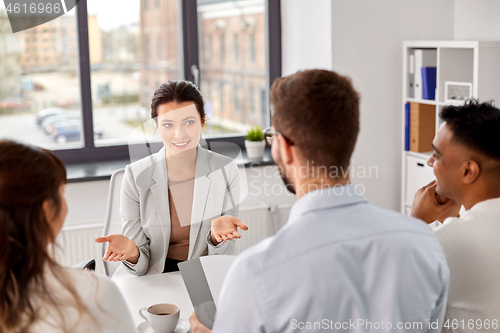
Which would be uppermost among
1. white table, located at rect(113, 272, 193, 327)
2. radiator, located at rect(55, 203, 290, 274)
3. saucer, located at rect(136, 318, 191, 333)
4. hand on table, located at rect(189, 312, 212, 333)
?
hand on table, located at rect(189, 312, 212, 333)

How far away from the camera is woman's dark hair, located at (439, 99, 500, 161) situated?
3.89 ft

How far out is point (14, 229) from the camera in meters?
0.86

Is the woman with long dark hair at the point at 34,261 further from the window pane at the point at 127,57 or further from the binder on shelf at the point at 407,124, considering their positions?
the binder on shelf at the point at 407,124

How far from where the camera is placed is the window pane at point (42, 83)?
298 centimetres

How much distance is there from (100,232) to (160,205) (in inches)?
42.3

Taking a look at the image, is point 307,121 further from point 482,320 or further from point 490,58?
point 490,58

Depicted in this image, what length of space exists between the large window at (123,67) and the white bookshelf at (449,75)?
0.96 metres

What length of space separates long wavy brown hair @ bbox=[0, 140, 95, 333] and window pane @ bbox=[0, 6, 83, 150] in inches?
90.3

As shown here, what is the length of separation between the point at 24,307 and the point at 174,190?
1050 mm

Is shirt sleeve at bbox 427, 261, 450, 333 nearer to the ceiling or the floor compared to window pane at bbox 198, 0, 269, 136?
nearer to the floor

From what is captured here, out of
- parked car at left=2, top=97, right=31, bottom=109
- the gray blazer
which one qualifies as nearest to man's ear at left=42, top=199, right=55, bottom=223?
the gray blazer

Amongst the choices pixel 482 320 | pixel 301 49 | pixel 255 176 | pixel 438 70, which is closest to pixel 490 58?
pixel 438 70

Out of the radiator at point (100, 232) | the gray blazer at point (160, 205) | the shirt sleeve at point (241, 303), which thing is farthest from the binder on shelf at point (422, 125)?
the shirt sleeve at point (241, 303)

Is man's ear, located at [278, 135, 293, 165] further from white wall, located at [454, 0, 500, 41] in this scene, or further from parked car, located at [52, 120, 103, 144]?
white wall, located at [454, 0, 500, 41]
